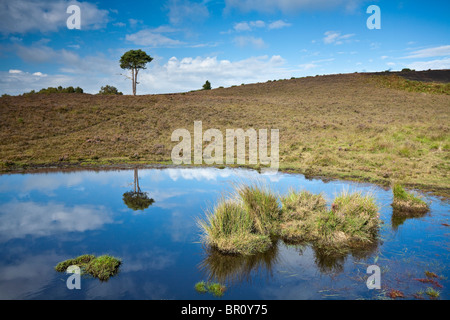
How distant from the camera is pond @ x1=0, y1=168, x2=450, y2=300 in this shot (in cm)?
605

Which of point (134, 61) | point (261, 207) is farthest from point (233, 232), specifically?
point (134, 61)

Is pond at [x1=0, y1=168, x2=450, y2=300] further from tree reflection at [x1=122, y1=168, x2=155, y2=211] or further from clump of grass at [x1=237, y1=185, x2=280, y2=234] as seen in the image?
clump of grass at [x1=237, y1=185, x2=280, y2=234]

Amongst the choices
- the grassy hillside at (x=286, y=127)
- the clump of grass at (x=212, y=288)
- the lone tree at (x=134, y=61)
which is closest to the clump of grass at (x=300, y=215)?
the clump of grass at (x=212, y=288)

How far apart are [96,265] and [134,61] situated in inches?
1975

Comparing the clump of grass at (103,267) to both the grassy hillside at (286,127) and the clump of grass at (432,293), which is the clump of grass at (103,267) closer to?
the clump of grass at (432,293)

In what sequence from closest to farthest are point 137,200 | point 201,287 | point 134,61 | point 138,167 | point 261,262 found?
point 201,287 < point 261,262 < point 137,200 < point 138,167 < point 134,61

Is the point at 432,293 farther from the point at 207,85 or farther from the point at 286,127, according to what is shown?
the point at 207,85

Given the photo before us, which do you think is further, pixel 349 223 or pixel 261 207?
pixel 261 207

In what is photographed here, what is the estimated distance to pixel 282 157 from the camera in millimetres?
20734

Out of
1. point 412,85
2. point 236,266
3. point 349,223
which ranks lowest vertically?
point 236,266

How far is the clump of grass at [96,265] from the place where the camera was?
6578 millimetres

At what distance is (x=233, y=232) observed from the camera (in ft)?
Result: 26.5

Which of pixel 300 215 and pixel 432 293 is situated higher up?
pixel 300 215

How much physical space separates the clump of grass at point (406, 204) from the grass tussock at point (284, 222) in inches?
91.4
